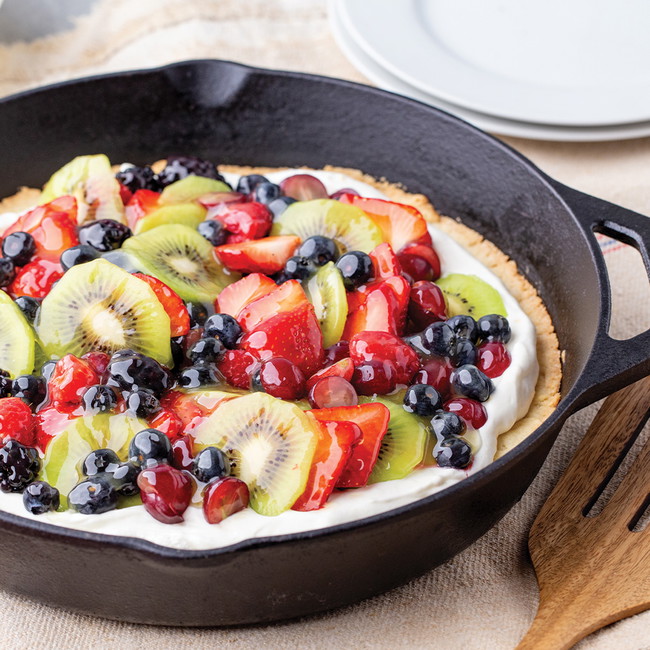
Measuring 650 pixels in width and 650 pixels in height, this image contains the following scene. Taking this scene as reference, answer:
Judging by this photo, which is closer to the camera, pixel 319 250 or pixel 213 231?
pixel 319 250

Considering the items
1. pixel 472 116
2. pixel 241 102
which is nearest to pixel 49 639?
pixel 241 102

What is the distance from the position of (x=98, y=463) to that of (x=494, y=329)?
3.82 ft

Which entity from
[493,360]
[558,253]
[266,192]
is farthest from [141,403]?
[558,253]

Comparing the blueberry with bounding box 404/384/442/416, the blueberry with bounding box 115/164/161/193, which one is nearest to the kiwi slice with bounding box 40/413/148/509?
the blueberry with bounding box 404/384/442/416

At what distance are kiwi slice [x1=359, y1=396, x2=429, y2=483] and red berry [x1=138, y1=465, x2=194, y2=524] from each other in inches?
18.2

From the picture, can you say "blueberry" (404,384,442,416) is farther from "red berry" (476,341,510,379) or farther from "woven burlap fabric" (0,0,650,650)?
"woven burlap fabric" (0,0,650,650)

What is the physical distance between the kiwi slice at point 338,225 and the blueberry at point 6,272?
2.75 ft

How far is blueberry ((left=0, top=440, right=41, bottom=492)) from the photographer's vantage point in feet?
6.83

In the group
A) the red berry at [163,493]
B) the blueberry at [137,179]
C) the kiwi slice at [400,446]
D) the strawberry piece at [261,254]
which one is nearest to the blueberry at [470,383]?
the kiwi slice at [400,446]

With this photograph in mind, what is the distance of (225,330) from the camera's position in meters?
2.41

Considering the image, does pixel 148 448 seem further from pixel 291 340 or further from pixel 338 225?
pixel 338 225

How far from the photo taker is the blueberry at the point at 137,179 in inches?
121

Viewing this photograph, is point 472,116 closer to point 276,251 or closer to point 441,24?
point 441,24

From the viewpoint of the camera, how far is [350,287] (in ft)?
8.61
